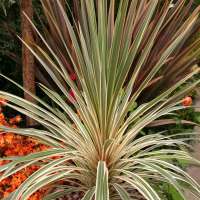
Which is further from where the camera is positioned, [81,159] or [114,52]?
[114,52]

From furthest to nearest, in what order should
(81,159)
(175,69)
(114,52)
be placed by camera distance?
(175,69)
(114,52)
(81,159)

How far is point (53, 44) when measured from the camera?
365 cm

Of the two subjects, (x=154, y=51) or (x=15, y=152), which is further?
(x=154, y=51)

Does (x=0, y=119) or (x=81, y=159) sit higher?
(x=0, y=119)

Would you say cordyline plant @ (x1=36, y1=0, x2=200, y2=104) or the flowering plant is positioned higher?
cordyline plant @ (x1=36, y1=0, x2=200, y2=104)

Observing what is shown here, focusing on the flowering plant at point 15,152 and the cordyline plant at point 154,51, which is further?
the cordyline plant at point 154,51

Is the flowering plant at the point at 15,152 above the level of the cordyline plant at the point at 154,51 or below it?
below

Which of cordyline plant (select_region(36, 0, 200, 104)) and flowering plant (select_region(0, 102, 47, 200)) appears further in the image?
cordyline plant (select_region(36, 0, 200, 104))

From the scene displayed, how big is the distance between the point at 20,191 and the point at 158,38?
6.91ft

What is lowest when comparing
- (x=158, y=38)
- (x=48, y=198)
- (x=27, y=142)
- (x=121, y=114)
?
(x=48, y=198)

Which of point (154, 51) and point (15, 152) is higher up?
point (154, 51)

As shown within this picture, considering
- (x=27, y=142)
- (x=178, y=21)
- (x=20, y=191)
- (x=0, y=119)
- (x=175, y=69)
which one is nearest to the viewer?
(x=20, y=191)

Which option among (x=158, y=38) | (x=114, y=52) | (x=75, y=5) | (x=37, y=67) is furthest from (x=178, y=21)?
(x=114, y=52)

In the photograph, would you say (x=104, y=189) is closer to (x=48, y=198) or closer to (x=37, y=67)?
(x=48, y=198)
